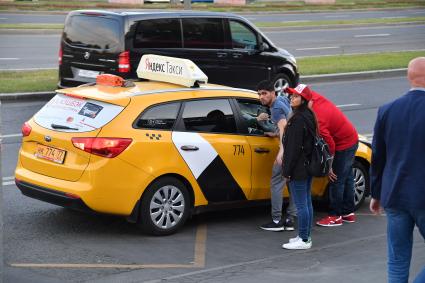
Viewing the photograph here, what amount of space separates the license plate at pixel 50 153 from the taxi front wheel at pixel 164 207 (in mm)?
865

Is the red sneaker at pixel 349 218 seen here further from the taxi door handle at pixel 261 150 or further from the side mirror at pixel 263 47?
the side mirror at pixel 263 47

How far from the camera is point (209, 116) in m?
8.98

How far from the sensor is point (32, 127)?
8781 mm

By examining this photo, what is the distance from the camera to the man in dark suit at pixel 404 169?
5766 mm

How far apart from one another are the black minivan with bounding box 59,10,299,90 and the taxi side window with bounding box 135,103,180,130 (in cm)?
599

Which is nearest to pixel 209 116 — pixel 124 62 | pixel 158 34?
pixel 124 62

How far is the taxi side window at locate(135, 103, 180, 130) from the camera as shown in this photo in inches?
335

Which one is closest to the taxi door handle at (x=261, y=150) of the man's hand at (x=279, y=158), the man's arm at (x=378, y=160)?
the man's hand at (x=279, y=158)

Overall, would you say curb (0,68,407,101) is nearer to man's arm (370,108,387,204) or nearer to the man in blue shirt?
the man in blue shirt

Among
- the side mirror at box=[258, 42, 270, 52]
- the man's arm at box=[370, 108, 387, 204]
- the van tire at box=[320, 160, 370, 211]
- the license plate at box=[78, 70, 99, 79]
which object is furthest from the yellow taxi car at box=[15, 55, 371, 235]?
the side mirror at box=[258, 42, 270, 52]

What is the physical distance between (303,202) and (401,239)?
7.86 feet

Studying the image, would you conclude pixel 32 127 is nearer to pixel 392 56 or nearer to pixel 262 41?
pixel 262 41

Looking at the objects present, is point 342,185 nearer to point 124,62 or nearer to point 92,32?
point 124,62

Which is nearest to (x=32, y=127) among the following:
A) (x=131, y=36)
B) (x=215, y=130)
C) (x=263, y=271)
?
(x=215, y=130)
